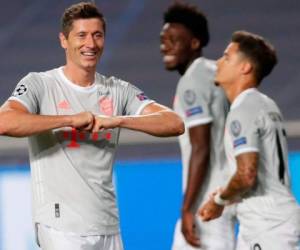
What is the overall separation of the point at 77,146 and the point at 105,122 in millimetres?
225

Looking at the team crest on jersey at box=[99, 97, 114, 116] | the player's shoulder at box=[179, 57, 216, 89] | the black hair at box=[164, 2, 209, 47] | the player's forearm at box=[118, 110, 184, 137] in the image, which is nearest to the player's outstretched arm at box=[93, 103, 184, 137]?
the player's forearm at box=[118, 110, 184, 137]

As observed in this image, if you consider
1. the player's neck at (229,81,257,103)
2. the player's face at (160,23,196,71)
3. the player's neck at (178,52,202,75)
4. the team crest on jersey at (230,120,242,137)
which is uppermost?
the player's face at (160,23,196,71)

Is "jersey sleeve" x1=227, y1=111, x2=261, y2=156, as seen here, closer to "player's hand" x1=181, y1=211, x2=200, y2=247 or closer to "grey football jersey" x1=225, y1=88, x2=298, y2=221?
"grey football jersey" x1=225, y1=88, x2=298, y2=221

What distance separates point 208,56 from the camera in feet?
29.5

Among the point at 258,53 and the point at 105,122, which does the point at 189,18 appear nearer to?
the point at 258,53

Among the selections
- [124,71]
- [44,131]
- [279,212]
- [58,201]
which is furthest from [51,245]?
[124,71]

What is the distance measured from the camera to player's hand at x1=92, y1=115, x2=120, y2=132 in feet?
12.4

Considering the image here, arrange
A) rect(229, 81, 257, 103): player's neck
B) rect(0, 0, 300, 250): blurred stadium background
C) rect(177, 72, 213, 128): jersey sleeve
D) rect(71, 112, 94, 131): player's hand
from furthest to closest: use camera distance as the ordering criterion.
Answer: rect(0, 0, 300, 250): blurred stadium background, rect(177, 72, 213, 128): jersey sleeve, rect(229, 81, 257, 103): player's neck, rect(71, 112, 94, 131): player's hand

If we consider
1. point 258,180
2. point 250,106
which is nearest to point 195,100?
point 250,106

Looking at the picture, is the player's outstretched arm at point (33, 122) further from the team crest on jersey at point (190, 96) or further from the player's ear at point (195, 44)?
the player's ear at point (195, 44)

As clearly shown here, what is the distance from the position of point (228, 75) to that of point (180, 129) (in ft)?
3.48

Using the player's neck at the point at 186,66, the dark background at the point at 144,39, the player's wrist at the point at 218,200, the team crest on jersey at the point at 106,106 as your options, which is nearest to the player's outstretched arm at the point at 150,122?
the team crest on jersey at the point at 106,106

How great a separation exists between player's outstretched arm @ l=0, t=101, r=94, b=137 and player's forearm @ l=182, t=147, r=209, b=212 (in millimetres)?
1414

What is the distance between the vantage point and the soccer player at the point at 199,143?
511 cm
